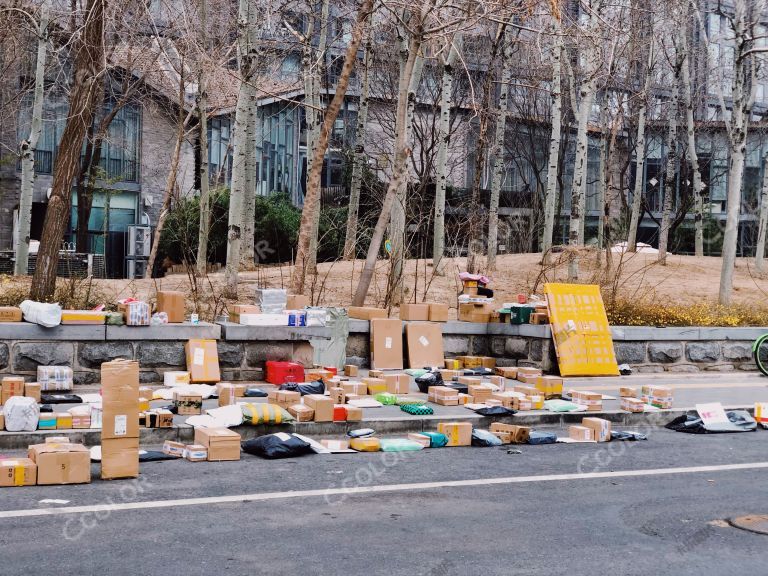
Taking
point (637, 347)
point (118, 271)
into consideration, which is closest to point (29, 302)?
point (637, 347)

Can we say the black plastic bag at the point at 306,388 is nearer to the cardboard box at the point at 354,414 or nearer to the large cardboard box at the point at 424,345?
the cardboard box at the point at 354,414

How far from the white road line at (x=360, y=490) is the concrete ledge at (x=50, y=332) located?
18.4ft

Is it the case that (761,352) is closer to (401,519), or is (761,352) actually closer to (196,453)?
(196,453)

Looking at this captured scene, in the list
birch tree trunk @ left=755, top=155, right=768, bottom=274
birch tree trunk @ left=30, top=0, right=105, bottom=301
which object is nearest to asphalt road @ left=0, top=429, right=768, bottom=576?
birch tree trunk @ left=30, top=0, right=105, bottom=301

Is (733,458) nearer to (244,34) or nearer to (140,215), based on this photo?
(244,34)

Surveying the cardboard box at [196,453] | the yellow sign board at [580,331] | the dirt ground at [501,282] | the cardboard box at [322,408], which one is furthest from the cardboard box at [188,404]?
the yellow sign board at [580,331]

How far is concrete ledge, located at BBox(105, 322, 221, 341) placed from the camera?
40.9 ft

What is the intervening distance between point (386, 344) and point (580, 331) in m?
3.16

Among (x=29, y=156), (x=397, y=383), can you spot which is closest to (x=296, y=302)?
(x=397, y=383)

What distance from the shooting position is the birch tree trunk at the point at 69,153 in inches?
547

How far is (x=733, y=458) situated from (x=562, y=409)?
251 centimetres

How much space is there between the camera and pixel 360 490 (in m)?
7.68

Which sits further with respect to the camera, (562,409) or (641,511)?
(562,409)

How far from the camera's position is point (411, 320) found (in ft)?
49.8
